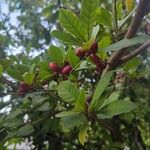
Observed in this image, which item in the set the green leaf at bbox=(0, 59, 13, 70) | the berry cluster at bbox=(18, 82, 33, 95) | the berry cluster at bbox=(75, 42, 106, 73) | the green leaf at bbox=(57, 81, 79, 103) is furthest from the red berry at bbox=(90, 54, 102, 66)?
the green leaf at bbox=(0, 59, 13, 70)

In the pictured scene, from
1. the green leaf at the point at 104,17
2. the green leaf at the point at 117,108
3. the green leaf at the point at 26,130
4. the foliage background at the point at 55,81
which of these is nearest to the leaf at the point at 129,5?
the foliage background at the point at 55,81

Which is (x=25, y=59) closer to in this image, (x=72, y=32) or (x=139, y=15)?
(x=72, y=32)

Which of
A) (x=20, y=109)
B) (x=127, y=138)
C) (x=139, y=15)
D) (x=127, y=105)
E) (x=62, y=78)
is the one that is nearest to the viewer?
(x=139, y=15)

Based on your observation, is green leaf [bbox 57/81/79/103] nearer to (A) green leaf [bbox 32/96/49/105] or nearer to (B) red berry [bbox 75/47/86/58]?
(B) red berry [bbox 75/47/86/58]

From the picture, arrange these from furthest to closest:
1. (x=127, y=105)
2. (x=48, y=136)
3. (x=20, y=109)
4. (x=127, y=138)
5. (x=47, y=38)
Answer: (x=47, y=38) < (x=127, y=138) < (x=48, y=136) < (x=20, y=109) < (x=127, y=105)

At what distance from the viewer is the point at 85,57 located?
1146 mm

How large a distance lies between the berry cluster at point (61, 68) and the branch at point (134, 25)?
4.7 inches

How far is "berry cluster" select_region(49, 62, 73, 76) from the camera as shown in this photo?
1.25m

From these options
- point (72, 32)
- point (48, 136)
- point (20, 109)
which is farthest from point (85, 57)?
point (48, 136)

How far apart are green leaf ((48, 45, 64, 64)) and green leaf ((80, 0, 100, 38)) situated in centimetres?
17

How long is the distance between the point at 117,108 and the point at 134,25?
24cm

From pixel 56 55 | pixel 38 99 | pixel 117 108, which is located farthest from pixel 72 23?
pixel 38 99

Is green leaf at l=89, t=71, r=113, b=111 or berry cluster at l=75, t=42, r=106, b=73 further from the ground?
berry cluster at l=75, t=42, r=106, b=73

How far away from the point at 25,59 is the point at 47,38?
174cm
